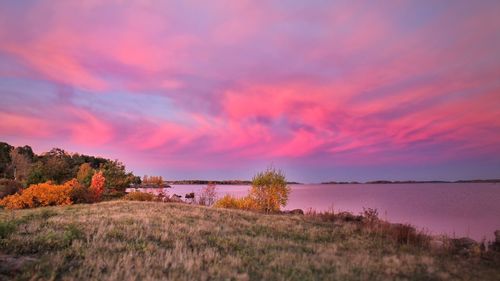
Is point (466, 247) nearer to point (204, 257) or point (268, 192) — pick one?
point (204, 257)

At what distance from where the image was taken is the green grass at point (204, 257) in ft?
27.5

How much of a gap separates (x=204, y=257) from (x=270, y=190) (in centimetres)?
2672

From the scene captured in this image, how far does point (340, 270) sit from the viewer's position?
9.67 metres

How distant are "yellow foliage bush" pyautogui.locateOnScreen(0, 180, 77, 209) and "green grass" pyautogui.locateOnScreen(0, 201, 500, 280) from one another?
22073 mm

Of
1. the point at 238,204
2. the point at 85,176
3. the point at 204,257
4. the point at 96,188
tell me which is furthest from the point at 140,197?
the point at 204,257

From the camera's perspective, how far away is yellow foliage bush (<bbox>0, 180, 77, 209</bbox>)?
109 ft

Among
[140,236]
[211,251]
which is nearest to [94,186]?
[140,236]

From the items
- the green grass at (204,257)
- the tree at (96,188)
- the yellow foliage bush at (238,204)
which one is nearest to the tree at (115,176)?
the tree at (96,188)

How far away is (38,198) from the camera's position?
34.2m

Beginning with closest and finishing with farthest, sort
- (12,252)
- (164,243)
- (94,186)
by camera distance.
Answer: (12,252) < (164,243) < (94,186)

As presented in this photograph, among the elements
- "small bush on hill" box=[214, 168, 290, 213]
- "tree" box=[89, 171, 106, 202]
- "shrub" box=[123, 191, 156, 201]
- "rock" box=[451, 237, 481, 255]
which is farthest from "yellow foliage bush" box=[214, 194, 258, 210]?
"rock" box=[451, 237, 481, 255]

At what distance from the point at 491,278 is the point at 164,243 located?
34.1ft

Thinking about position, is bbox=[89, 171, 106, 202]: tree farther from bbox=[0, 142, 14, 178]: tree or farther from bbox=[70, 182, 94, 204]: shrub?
bbox=[0, 142, 14, 178]: tree

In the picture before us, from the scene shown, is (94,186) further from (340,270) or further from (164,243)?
(340,270)
